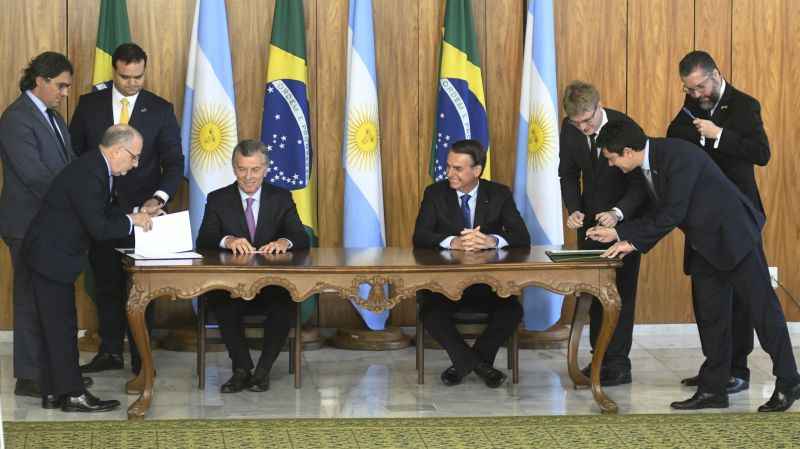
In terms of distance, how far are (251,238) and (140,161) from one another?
3.00 ft

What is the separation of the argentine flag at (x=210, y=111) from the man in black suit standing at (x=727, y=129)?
8.54 feet

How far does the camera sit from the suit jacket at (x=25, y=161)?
6012mm

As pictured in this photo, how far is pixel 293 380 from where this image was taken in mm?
6426

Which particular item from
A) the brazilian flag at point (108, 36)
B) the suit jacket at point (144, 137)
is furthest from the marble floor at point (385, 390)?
the brazilian flag at point (108, 36)

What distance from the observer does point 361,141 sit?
7.33 m

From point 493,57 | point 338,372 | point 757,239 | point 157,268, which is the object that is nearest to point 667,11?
point 493,57

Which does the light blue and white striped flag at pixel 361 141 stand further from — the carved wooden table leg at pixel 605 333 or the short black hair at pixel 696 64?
the short black hair at pixel 696 64

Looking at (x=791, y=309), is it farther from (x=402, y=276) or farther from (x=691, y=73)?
(x=402, y=276)

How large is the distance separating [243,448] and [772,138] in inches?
168

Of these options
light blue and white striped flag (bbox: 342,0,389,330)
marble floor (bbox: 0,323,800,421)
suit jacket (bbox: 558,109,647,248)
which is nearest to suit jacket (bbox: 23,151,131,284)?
marble floor (bbox: 0,323,800,421)

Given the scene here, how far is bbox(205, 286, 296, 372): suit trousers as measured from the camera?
243 inches

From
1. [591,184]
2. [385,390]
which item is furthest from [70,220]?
[591,184]

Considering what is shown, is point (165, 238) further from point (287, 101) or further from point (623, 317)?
point (623, 317)

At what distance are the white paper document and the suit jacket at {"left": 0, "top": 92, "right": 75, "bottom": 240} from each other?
2.63ft
